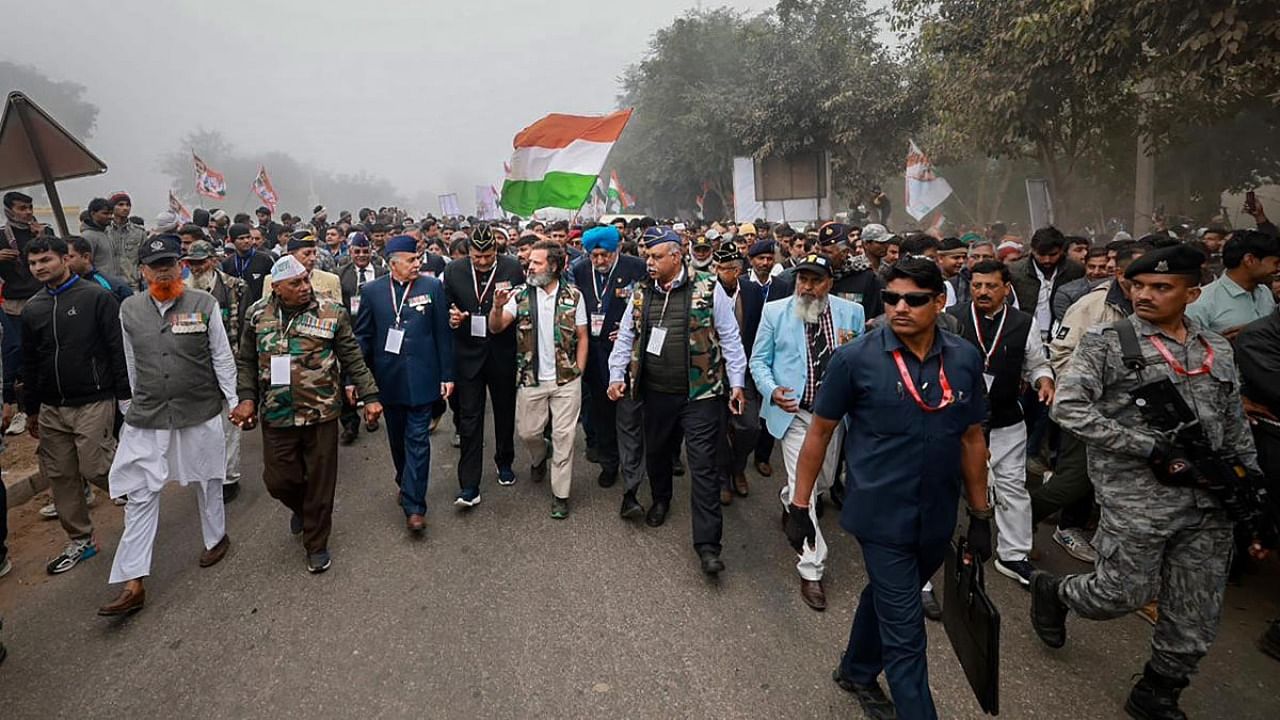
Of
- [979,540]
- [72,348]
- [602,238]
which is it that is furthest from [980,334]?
[72,348]

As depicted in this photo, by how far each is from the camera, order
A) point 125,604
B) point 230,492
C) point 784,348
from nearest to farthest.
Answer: point 125,604 < point 784,348 < point 230,492

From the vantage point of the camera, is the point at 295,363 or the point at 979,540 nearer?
the point at 979,540

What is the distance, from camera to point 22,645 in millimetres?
3676

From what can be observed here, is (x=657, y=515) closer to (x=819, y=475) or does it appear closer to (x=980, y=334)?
(x=819, y=475)

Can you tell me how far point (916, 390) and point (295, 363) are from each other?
3.83 meters

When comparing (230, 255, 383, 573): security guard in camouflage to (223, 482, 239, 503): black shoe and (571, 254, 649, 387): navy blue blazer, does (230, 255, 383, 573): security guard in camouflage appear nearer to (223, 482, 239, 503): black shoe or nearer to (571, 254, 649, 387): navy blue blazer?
(223, 482, 239, 503): black shoe

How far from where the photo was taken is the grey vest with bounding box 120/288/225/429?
4188 millimetres

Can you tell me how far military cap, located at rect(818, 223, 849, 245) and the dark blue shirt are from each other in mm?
3394

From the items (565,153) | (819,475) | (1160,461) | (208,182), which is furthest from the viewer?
(208,182)

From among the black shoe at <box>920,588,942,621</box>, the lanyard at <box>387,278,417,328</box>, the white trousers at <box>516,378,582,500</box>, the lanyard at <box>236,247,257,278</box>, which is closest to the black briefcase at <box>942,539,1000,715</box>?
the black shoe at <box>920,588,942,621</box>

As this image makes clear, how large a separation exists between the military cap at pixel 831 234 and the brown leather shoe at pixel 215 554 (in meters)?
5.50

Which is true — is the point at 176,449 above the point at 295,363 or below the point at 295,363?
below

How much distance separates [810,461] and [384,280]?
367cm

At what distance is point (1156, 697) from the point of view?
279 cm
